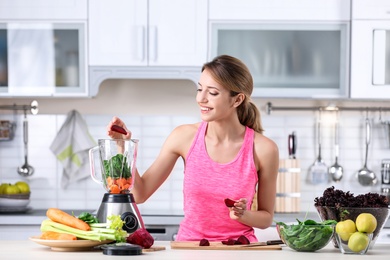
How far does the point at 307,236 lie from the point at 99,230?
64cm

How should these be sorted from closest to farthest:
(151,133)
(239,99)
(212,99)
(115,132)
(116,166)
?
(116,166) → (115,132) → (212,99) → (239,99) → (151,133)

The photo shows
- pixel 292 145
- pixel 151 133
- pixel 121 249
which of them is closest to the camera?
pixel 121 249

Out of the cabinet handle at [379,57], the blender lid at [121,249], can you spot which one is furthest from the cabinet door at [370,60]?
the blender lid at [121,249]

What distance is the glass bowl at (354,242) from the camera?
2.33 m

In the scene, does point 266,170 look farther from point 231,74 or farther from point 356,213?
point 356,213

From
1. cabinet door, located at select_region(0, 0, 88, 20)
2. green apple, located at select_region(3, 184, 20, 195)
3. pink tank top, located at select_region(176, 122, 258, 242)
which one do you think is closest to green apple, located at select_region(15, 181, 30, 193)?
green apple, located at select_region(3, 184, 20, 195)

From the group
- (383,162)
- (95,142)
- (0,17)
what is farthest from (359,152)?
(0,17)

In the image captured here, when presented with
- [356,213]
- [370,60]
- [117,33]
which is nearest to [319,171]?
[370,60]

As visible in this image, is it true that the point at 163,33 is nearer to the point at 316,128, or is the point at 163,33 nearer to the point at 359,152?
the point at 316,128

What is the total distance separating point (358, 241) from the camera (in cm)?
232

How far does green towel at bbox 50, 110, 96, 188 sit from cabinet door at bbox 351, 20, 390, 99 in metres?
1.60

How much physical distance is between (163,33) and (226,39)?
14.3 inches

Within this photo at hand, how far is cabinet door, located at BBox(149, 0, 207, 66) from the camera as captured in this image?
435cm

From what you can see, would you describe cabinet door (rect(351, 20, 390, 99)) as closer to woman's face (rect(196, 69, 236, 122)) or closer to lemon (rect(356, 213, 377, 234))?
woman's face (rect(196, 69, 236, 122))
